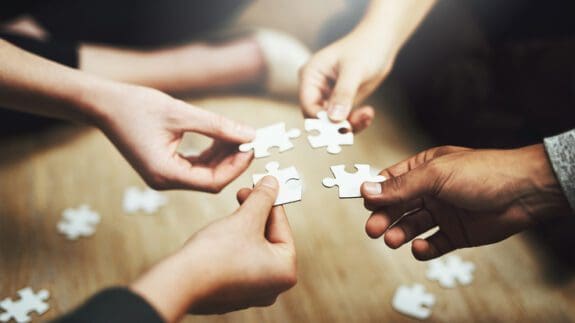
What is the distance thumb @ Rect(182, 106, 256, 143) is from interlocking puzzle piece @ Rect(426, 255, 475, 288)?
621mm

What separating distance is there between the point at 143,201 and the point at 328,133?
65 centimetres

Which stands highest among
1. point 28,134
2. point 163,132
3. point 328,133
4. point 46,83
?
point 28,134

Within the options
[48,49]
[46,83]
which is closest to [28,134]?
[48,49]

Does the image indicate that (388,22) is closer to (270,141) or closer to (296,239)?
(270,141)

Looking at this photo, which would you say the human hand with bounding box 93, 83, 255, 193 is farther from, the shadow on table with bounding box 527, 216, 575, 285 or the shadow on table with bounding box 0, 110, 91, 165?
the shadow on table with bounding box 527, 216, 575, 285

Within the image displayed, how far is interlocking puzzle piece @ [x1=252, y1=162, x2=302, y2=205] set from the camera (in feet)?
3.65

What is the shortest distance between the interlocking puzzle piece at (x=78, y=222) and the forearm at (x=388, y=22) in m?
0.92

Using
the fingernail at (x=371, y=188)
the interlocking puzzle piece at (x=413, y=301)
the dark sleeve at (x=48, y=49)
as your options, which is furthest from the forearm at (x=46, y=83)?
the interlocking puzzle piece at (x=413, y=301)

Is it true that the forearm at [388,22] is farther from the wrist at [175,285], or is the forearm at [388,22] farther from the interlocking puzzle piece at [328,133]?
the wrist at [175,285]

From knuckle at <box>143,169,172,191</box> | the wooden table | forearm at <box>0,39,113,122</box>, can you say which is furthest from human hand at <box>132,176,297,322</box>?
forearm at <box>0,39,113,122</box>

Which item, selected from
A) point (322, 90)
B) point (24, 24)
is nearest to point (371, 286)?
point (322, 90)

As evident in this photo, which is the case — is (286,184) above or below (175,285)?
above

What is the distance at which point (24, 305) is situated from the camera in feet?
4.33

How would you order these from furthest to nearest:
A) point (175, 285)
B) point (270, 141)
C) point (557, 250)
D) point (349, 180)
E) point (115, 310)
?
1. point (557, 250)
2. point (270, 141)
3. point (349, 180)
4. point (175, 285)
5. point (115, 310)
